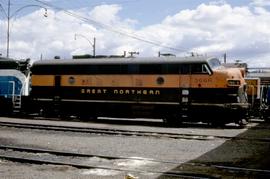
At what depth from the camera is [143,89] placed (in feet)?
73.5

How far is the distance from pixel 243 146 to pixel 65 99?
40.6 ft

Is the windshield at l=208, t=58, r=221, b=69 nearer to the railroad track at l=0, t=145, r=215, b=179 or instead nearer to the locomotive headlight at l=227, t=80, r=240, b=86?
the locomotive headlight at l=227, t=80, r=240, b=86

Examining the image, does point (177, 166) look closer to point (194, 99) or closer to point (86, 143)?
point (86, 143)

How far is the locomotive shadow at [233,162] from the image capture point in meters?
9.58

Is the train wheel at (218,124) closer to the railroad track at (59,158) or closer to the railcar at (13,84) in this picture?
the railroad track at (59,158)

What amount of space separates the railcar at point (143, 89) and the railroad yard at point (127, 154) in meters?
2.88

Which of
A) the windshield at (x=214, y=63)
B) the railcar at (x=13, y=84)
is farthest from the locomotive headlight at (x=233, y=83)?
the railcar at (x=13, y=84)

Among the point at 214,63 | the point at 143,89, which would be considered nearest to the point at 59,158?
the point at 143,89

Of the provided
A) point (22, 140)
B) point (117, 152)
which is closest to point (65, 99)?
point (22, 140)

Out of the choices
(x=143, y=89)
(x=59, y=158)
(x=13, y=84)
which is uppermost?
(x=13, y=84)

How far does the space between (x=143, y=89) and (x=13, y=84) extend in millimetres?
8265

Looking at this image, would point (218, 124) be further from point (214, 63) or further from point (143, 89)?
point (143, 89)

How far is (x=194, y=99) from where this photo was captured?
70.2 ft

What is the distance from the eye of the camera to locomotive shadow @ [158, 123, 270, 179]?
31.4 ft
